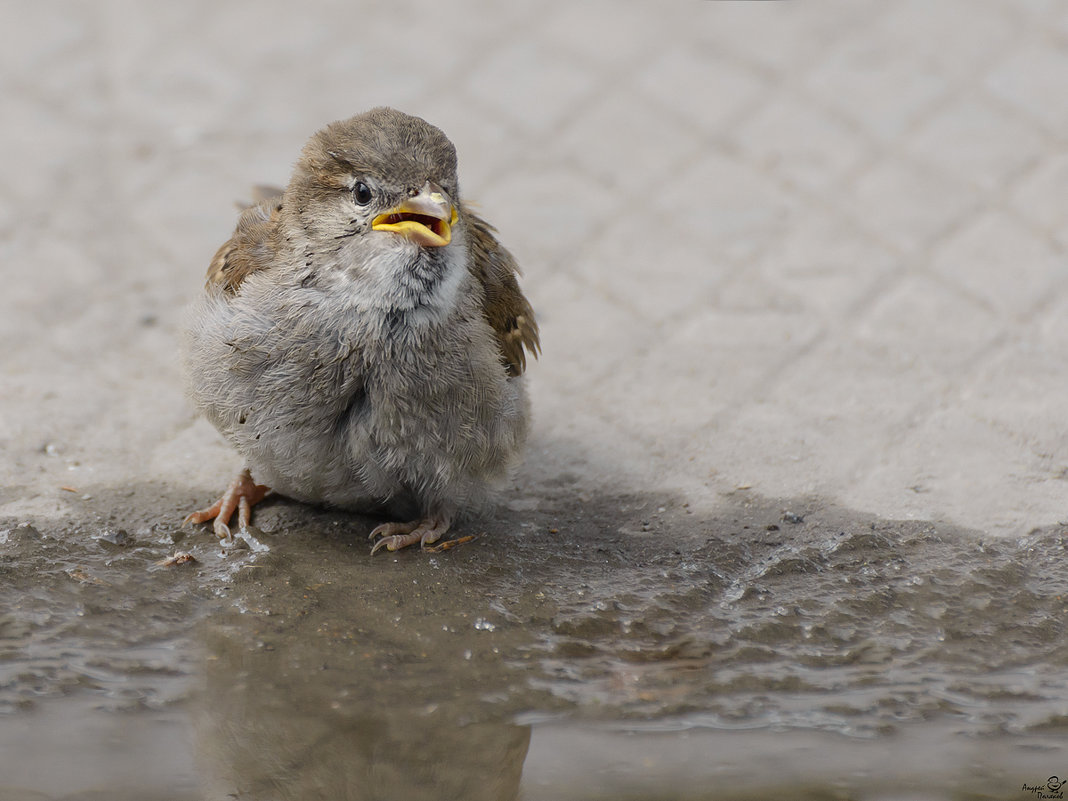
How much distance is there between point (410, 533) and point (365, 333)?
79 centimetres

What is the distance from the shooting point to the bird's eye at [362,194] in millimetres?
3502

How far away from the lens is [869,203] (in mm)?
5578

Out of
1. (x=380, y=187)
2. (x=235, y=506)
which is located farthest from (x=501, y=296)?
(x=235, y=506)

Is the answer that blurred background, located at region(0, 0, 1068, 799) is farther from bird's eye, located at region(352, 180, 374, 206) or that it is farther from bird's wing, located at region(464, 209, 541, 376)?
bird's eye, located at region(352, 180, 374, 206)

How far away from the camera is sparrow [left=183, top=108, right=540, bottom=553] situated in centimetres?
349

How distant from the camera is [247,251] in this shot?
12.3ft

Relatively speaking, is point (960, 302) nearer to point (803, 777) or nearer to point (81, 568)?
point (803, 777)

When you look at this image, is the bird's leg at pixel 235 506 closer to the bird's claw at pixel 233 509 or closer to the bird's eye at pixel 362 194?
the bird's claw at pixel 233 509

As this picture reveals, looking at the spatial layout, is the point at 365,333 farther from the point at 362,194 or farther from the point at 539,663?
the point at 539,663

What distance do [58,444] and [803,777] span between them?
2731 millimetres

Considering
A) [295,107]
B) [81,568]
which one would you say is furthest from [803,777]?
[295,107]

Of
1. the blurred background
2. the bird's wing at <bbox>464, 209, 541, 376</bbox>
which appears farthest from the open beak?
the blurred background

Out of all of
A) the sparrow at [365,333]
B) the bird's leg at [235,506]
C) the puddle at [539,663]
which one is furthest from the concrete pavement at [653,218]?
the sparrow at [365,333]

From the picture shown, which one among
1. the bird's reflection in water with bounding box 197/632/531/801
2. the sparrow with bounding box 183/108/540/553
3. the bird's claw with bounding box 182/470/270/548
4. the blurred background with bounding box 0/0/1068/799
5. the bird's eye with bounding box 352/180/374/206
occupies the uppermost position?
the blurred background with bounding box 0/0/1068/799
